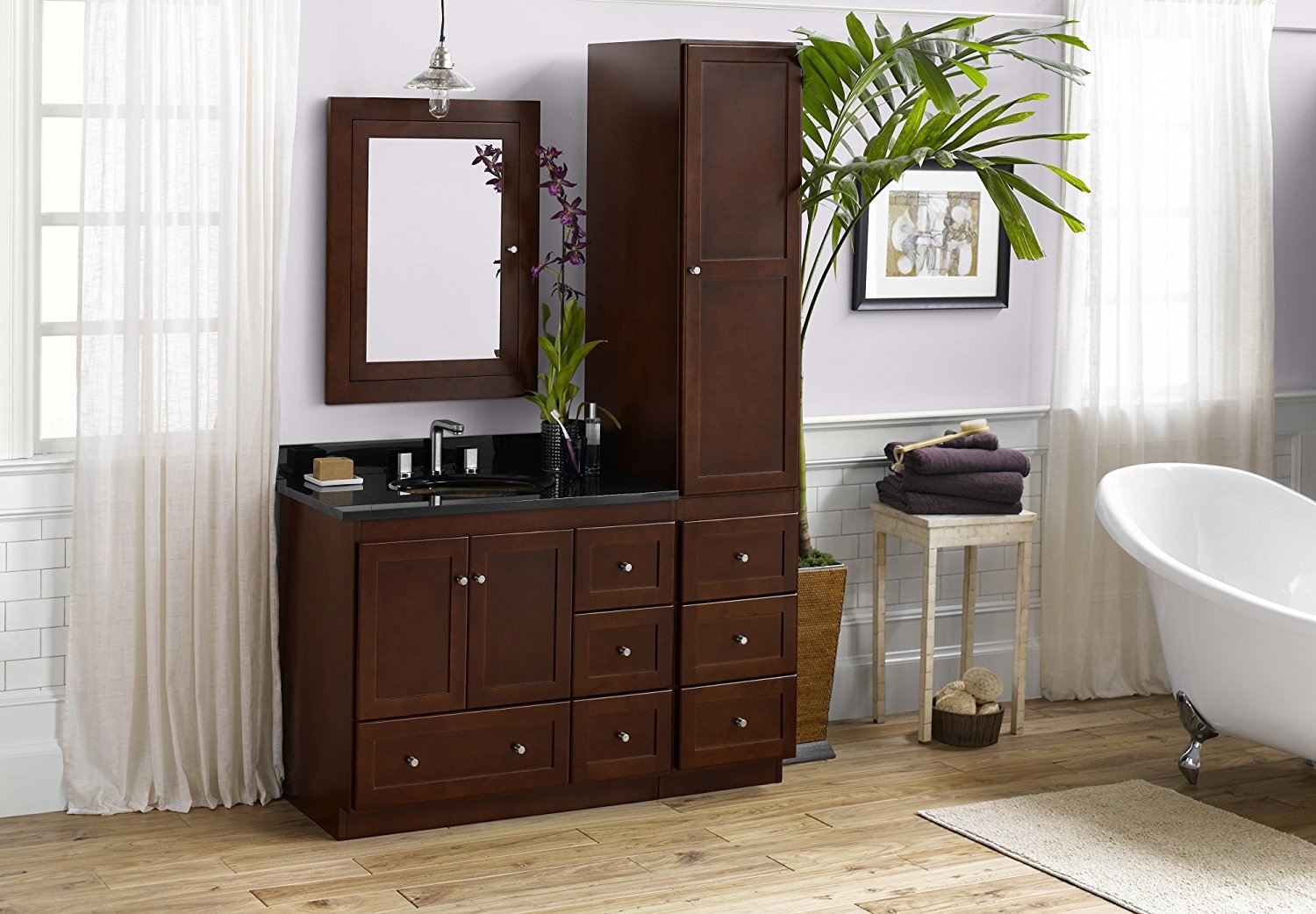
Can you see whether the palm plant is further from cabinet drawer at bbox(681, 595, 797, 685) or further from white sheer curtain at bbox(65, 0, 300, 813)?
white sheer curtain at bbox(65, 0, 300, 813)

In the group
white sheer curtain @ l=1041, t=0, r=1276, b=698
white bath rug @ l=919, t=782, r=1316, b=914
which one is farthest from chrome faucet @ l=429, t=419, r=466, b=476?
white sheer curtain @ l=1041, t=0, r=1276, b=698

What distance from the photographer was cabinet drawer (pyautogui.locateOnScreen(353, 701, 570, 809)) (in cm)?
396

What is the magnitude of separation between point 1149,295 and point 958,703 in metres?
1.53

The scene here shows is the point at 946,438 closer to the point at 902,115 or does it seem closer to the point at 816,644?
the point at 816,644

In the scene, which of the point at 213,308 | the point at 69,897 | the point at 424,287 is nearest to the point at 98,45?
the point at 213,308

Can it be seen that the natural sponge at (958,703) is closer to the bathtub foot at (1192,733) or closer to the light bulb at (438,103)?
the bathtub foot at (1192,733)

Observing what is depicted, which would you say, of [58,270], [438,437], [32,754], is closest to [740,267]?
[438,437]

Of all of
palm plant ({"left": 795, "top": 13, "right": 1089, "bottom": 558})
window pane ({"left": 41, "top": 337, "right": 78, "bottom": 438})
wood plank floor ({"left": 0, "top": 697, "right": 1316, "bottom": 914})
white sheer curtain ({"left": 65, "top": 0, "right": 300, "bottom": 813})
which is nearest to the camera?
wood plank floor ({"left": 0, "top": 697, "right": 1316, "bottom": 914})

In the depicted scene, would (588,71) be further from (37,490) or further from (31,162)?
(37,490)

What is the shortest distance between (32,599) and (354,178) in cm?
136

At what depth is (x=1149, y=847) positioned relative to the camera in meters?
4.03

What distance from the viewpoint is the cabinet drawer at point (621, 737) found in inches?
165

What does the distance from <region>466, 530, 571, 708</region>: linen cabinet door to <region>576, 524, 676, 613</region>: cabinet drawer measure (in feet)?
0.16

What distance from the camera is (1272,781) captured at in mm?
4590
